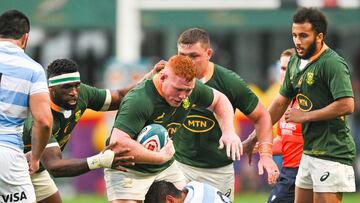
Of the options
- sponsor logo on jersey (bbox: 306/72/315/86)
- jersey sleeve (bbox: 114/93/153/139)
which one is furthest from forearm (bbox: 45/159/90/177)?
sponsor logo on jersey (bbox: 306/72/315/86)

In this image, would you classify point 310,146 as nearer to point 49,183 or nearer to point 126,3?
point 49,183

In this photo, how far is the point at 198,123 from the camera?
36.2 ft

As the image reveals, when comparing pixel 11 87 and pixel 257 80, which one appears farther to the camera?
pixel 257 80

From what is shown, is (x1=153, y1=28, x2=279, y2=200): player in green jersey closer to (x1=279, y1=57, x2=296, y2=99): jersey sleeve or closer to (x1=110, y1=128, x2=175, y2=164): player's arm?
(x1=279, y1=57, x2=296, y2=99): jersey sleeve

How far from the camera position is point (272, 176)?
10430mm

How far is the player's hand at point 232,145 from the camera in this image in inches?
394

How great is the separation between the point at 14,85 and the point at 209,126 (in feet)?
7.42

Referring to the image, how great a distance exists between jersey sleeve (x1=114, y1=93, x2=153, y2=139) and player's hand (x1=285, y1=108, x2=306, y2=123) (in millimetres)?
1346

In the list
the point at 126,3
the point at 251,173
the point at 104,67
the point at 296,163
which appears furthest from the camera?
the point at 104,67

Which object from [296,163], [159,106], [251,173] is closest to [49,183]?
[159,106]

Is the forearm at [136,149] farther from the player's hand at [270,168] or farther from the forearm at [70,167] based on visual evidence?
the player's hand at [270,168]

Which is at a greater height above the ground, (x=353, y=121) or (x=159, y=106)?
(x=159, y=106)

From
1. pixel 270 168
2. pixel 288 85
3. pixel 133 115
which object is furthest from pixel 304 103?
pixel 133 115

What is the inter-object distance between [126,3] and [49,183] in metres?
9.11
